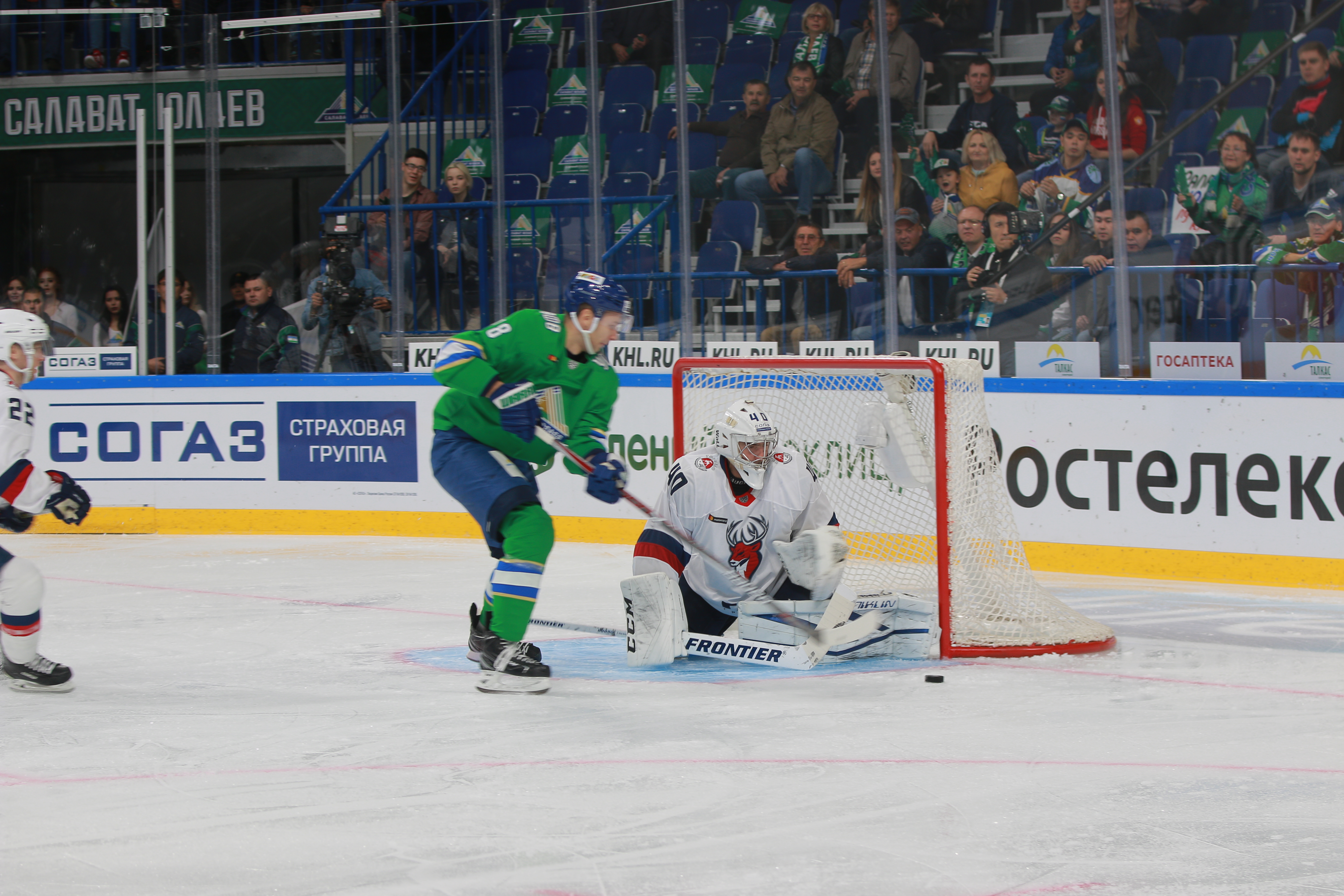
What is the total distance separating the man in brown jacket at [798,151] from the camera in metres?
7.73

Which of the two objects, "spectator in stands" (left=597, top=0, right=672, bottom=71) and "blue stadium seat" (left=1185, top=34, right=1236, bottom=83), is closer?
"blue stadium seat" (left=1185, top=34, right=1236, bottom=83)

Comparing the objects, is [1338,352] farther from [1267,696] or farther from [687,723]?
[687,723]

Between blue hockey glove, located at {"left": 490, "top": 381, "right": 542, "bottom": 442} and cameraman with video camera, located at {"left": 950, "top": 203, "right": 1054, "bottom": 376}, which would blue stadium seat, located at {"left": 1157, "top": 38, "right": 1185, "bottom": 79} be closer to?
cameraman with video camera, located at {"left": 950, "top": 203, "right": 1054, "bottom": 376}

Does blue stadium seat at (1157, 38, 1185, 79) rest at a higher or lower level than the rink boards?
higher

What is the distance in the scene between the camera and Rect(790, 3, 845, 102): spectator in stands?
7840 millimetres

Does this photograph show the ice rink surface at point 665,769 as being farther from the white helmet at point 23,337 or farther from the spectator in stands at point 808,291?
the spectator in stands at point 808,291

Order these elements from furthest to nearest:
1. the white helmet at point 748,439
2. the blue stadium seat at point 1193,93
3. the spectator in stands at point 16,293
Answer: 1. the spectator in stands at point 16,293
2. the blue stadium seat at point 1193,93
3. the white helmet at point 748,439

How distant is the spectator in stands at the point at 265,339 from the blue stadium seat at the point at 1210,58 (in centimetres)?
511

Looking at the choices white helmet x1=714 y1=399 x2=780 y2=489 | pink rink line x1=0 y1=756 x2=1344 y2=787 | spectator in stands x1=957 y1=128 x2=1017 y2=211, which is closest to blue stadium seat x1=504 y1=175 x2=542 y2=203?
spectator in stands x1=957 y1=128 x2=1017 y2=211

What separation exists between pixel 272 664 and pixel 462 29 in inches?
196

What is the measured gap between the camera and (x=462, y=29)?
8578 mm

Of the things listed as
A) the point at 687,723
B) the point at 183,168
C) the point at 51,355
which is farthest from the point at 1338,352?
the point at 51,355

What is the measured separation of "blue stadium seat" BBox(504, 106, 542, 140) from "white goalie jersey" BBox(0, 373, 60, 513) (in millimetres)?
4602

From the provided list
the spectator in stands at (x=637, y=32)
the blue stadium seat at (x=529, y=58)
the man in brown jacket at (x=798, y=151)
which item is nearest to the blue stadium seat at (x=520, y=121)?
the blue stadium seat at (x=529, y=58)
